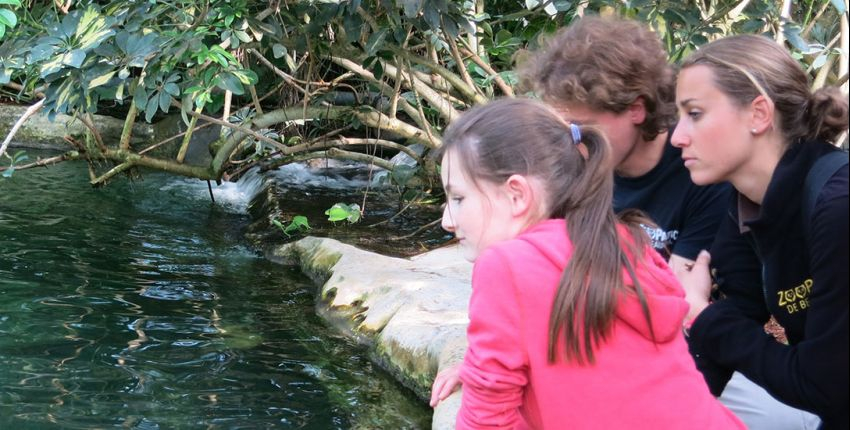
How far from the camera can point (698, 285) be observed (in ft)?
6.64

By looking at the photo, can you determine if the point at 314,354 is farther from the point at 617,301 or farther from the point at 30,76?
the point at 617,301

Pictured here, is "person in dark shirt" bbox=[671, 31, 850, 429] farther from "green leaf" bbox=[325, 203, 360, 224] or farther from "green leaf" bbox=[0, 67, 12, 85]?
"green leaf" bbox=[325, 203, 360, 224]

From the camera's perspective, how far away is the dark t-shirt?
7.58ft

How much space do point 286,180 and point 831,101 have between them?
6874 millimetres

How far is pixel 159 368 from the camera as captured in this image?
390 cm

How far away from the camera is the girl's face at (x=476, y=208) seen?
68.9 inches

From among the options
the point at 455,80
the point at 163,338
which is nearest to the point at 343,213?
the point at 455,80

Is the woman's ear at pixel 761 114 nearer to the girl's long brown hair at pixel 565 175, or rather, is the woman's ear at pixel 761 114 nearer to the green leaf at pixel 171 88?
the girl's long brown hair at pixel 565 175

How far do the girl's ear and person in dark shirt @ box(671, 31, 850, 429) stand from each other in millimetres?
388

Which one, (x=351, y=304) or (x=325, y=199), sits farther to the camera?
(x=325, y=199)

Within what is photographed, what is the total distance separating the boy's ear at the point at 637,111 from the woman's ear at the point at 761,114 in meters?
0.50

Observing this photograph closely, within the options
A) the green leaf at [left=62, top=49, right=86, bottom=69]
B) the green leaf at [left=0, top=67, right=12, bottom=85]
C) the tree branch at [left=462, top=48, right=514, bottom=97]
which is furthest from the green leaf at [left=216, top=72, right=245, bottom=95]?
the tree branch at [left=462, top=48, right=514, bottom=97]

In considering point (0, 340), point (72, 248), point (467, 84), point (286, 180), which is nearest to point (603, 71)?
point (0, 340)

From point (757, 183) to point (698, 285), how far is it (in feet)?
0.86
